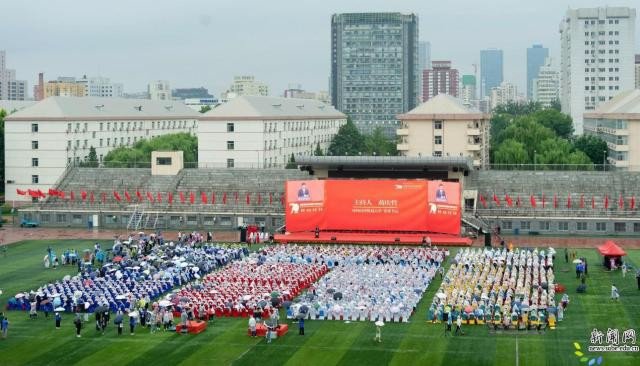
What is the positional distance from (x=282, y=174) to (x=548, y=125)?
51730mm

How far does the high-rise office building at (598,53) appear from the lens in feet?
482

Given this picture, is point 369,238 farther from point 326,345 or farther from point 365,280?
point 326,345

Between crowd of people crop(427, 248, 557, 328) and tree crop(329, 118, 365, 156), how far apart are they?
62.1 metres

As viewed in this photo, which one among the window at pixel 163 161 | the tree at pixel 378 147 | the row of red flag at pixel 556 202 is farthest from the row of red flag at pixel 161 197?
the tree at pixel 378 147

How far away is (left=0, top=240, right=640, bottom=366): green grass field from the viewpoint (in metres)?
29.8

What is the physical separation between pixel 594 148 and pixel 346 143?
3355cm

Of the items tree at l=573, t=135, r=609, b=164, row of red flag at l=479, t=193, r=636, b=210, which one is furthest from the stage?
tree at l=573, t=135, r=609, b=164

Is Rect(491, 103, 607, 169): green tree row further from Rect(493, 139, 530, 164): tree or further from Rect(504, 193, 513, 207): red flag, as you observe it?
Rect(504, 193, 513, 207): red flag

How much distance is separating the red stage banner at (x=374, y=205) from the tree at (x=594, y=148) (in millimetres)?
31716

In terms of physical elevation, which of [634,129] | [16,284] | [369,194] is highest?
[634,129]

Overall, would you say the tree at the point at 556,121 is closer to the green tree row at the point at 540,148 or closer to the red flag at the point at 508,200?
the green tree row at the point at 540,148

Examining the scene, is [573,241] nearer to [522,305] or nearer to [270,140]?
[522,305]

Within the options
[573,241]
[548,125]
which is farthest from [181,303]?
[548,125]

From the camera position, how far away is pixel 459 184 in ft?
191
